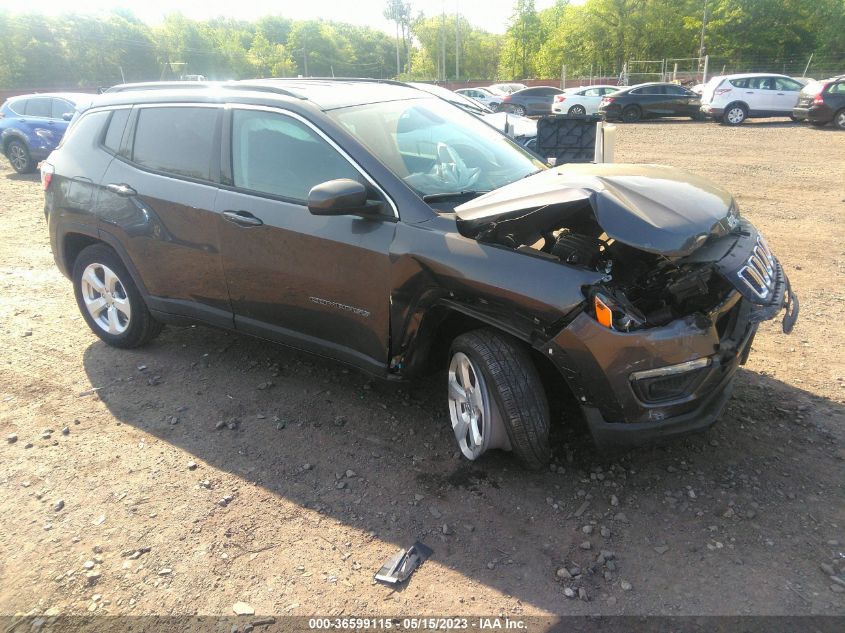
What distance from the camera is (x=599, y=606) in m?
2.27

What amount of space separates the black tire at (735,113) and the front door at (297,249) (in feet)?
65.9

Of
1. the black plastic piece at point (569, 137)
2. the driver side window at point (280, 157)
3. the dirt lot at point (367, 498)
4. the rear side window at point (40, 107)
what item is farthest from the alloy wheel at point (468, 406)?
the rear side window at point (40, 107)

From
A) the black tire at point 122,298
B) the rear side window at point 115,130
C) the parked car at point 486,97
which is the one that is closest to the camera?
the rear side window at point 115,130

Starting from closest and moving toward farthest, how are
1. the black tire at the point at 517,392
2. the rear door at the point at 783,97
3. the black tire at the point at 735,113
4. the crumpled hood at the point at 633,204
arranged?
the crumpled hood at the point at 633,204 < the black tire at the point at 517,392 < the rear door at the point at 783,97 < the black tire at the point at 735,113

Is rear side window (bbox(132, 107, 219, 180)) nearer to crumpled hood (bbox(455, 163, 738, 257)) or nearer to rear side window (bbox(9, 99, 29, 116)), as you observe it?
crumpled hood (bbox(455, 163, 738, 257))

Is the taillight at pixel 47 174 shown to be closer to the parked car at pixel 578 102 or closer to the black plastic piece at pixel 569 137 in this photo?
the black plastic piece at pixel 569 137

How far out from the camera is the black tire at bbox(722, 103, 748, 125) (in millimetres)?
19484

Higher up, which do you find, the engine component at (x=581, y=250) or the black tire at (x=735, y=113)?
the black tire at (x=735, y=113)

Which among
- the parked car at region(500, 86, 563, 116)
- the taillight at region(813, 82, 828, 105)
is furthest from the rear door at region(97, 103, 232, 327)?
the parked car at region(500, 86, 563, 116)

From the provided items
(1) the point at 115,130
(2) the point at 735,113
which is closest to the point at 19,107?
(1) the point at 115,130

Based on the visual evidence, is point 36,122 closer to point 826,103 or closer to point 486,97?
point 826,103

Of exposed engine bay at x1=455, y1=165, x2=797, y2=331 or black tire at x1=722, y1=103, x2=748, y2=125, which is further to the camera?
black tire at x1=722, y1=103, x2=748, y2=125

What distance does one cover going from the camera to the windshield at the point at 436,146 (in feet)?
10.8

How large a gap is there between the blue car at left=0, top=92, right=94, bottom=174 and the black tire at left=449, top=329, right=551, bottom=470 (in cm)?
1322
